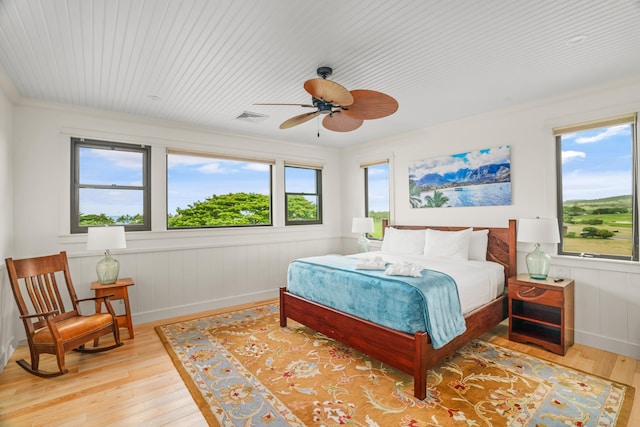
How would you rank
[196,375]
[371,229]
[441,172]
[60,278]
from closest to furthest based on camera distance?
1. [196,375]
2. [60,278]
3. [441,172]
4. [371,229]

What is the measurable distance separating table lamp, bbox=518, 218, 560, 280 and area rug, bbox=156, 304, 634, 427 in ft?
2.91

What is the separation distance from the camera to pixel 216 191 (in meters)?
4.96

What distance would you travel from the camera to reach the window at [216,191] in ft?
14.8

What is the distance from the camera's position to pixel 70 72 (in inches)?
108

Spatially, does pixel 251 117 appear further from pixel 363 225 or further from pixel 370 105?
pixel 363 225

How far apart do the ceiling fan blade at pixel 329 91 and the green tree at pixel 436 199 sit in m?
2.62

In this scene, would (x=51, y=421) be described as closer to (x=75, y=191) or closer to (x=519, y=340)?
(x=75, y=191)

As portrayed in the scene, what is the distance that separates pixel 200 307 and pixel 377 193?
3373 millimetres

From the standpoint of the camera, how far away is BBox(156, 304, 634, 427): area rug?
2.06 m

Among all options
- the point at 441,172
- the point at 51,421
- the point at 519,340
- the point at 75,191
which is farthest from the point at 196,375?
the point at 441,172

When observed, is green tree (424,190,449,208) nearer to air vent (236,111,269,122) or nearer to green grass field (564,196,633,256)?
green grass field (564,196,633,256)

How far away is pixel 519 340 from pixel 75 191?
5211mm

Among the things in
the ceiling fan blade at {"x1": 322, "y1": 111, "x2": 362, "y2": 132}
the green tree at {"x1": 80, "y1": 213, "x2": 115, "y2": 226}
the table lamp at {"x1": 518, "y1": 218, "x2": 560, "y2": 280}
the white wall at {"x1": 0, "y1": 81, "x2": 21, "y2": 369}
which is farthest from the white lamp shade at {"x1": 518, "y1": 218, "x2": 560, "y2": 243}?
the white wall at {"x1": 0, "y1": 81, "x2": 21, "y2": 369}

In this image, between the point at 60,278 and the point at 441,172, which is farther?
the point at 441,172
